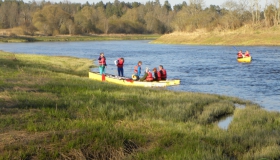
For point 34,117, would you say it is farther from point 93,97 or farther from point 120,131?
point 93,97

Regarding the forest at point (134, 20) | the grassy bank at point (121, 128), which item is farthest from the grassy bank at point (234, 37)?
the grassy bank at point (121, 128)

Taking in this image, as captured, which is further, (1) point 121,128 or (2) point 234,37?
(2) point 234,37

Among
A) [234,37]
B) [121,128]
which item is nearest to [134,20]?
[234,37]

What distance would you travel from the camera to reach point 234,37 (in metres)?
71.3

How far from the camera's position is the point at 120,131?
976cm

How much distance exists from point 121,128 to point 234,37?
63979 millimetres

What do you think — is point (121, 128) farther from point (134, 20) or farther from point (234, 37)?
point (134, 20)

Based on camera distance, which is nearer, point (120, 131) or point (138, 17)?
point (120, 131)

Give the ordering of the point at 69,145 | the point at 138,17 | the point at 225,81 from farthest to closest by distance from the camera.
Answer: the point at 138,17
the point at 225,81
the point at 69,145

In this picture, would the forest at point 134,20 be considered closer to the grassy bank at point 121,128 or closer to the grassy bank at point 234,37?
the grassy bank at point 234,37

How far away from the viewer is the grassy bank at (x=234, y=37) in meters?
65.2

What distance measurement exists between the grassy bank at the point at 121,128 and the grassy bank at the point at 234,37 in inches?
2038

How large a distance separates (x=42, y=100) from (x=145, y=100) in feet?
13.2

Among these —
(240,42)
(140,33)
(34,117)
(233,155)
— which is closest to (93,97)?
(34,117)
